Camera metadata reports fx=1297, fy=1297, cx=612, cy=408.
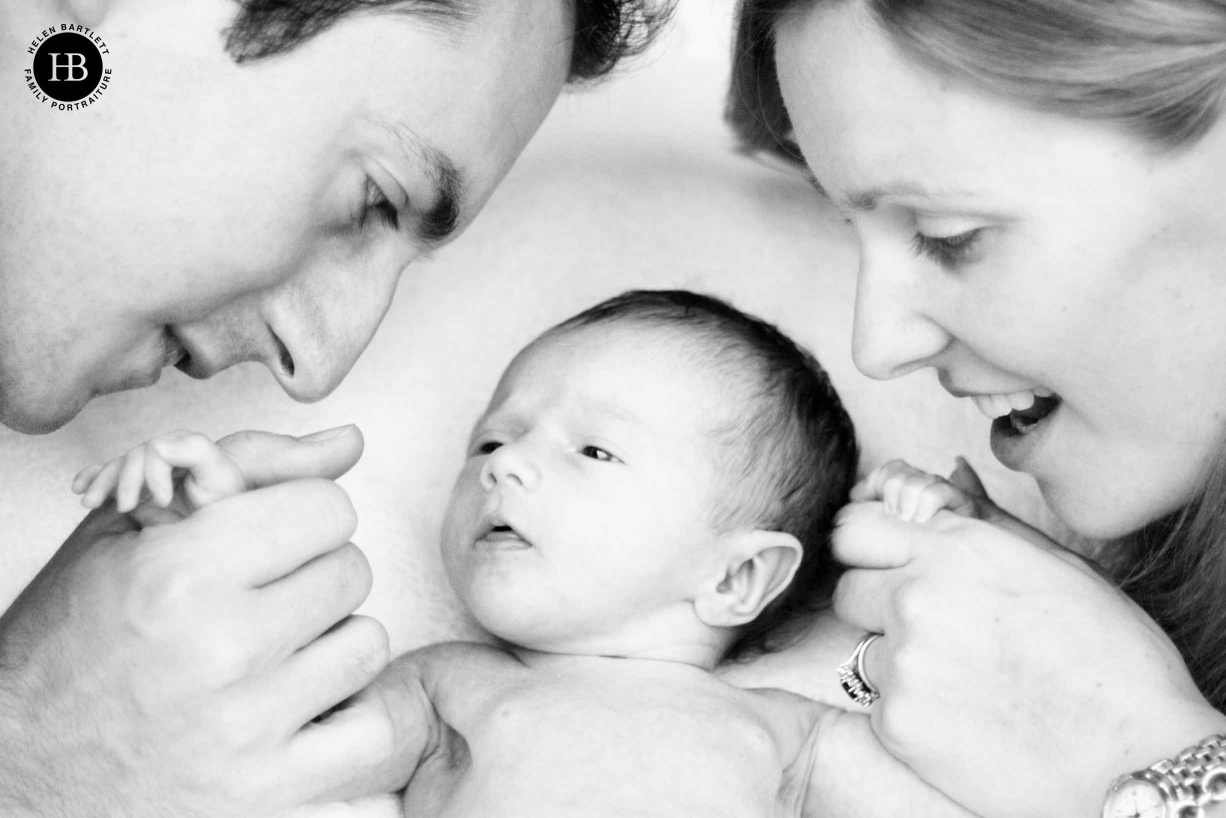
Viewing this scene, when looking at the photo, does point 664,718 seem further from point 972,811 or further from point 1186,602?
point 1186,602

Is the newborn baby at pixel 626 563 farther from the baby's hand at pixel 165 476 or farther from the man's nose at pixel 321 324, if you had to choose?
the man's nose at pixel 321 324

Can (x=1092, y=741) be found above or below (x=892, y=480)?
below

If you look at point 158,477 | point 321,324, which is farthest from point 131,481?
point 321,324

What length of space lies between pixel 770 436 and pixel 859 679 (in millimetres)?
386

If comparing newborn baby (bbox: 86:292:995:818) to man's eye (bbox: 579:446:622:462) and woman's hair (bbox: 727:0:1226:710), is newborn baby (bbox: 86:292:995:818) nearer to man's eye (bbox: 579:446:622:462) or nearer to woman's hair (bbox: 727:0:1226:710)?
man's eye (bbox: 579:446:622:462)

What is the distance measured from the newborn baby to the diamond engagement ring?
2.5 inches

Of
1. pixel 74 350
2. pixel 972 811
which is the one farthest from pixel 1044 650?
pixel 74 350

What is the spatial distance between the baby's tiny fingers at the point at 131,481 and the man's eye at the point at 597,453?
2.07 ft

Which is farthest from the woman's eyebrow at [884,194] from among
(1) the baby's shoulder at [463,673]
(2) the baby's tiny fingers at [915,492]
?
(1) the baby's shoulder at [463,673]

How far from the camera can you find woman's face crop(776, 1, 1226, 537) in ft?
4.83

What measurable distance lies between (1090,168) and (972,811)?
2.81 feet

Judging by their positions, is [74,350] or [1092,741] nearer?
[1092,741]

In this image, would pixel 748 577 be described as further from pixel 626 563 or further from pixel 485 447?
pixel 485 447

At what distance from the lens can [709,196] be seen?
254 cm
